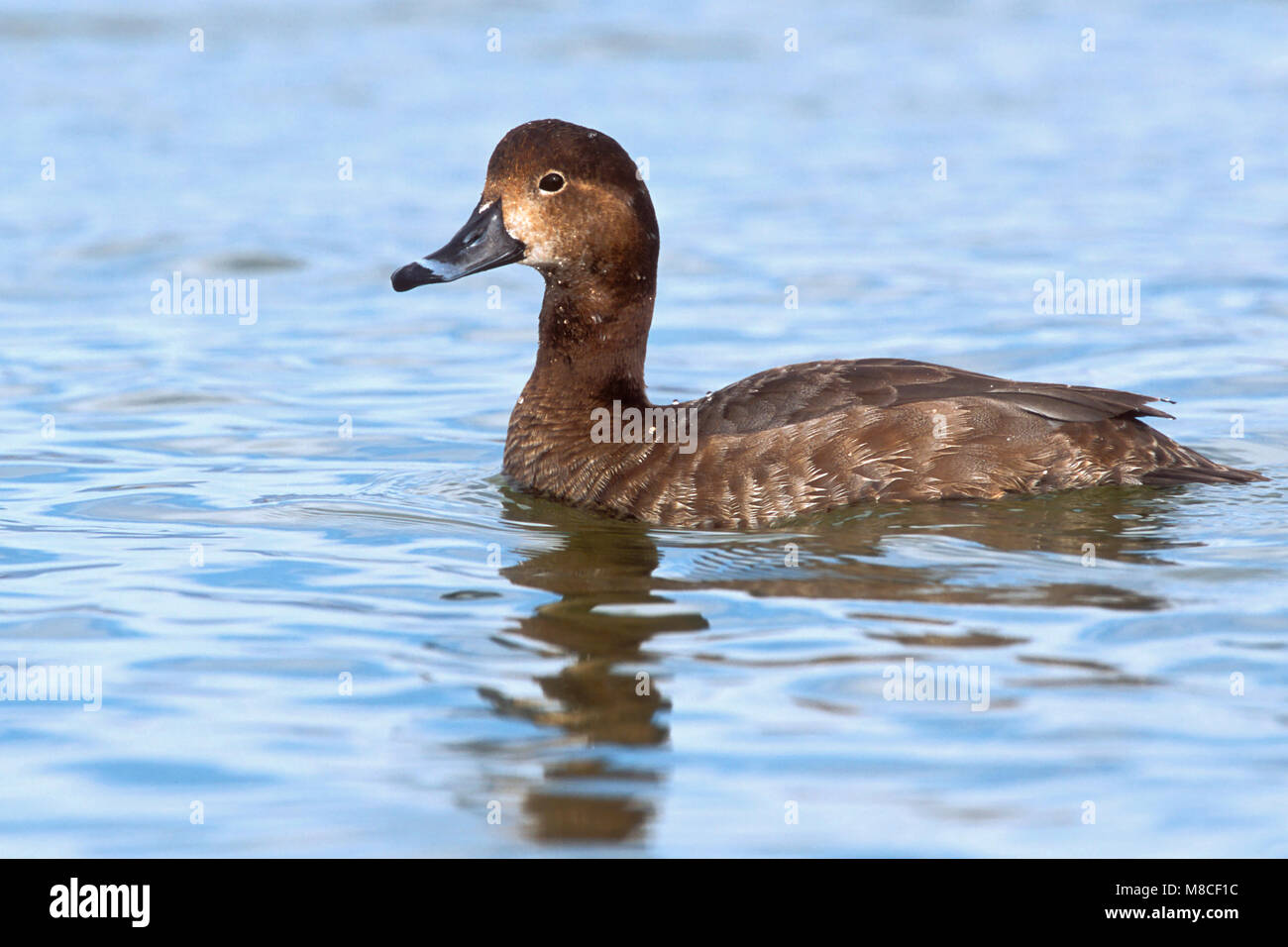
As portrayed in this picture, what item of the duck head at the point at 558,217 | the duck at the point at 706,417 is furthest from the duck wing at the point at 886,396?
the duck head at the point at 558,217

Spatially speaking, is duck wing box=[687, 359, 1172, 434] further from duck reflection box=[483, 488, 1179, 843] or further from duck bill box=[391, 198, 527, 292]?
duck bill box=[391, 198, 527, 292]

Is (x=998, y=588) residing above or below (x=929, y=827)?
above

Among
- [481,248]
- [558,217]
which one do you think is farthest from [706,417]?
[481,248]

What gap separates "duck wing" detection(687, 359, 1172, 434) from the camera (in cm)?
684

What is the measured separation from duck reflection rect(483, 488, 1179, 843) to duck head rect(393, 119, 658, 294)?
1.01 meters

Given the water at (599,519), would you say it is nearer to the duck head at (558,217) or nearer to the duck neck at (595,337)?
the duck neck at (595,337)

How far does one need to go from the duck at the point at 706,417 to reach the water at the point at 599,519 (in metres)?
0.16

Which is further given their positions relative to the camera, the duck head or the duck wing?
the duck head

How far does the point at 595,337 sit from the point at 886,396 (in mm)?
1333

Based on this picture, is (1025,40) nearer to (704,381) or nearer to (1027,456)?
(704,381)

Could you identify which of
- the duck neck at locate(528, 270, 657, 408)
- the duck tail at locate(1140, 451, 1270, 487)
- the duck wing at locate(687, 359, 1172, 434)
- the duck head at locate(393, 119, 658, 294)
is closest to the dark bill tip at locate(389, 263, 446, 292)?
the duck head at locate(393, 119, 658, 294)

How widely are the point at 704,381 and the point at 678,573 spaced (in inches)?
146
